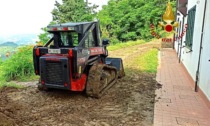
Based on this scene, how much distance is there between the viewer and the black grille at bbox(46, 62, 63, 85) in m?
5.13

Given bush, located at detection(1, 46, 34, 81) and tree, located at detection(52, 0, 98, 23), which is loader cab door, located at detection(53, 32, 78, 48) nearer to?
bush, located at detection(1, 46, 34, 81)

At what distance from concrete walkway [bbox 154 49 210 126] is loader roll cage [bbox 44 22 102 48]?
2.42 meters

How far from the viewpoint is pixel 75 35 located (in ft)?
18.8

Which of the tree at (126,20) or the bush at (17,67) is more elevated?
the tree at (126,20)

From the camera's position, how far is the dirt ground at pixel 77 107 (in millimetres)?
4148

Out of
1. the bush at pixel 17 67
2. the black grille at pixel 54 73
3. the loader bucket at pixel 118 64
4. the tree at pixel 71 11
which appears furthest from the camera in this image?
the tree at pixel 71 11

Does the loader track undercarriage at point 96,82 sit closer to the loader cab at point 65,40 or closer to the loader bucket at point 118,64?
the loader cab at point 65,40

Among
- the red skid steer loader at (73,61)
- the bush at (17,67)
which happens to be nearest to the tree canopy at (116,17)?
the bush at (17,67)

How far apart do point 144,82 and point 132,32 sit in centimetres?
2244

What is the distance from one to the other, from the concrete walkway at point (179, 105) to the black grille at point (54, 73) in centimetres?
243

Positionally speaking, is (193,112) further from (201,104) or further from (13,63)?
(13,63)

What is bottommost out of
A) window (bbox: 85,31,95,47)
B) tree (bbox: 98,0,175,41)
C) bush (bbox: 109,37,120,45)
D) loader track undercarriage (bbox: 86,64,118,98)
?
loader track undercarriage (bbox: 86,64,118,98)

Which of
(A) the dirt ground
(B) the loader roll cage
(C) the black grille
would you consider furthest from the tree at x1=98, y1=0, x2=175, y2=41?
(C) the black grille

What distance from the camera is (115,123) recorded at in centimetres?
411
